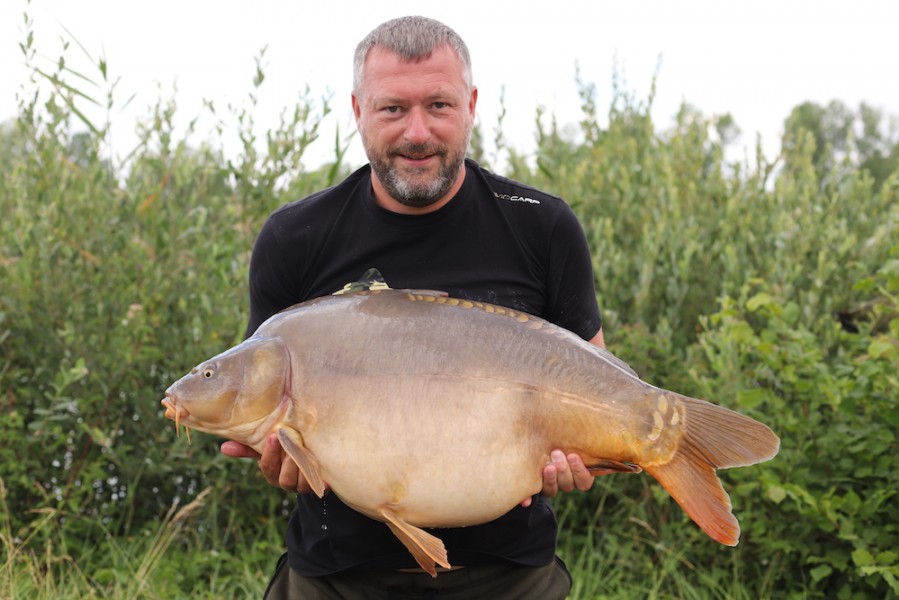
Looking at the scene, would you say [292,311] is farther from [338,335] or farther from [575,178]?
[575,178]

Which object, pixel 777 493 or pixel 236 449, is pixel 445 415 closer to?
pixel 236 449

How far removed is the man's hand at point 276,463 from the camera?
1993 millimetres

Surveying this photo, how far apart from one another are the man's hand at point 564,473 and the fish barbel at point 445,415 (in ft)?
0.06

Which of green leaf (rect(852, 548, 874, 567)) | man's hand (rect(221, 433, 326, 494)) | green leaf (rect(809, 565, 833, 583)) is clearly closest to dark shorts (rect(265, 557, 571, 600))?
man's hand (rect(221, 433, 326, 494))

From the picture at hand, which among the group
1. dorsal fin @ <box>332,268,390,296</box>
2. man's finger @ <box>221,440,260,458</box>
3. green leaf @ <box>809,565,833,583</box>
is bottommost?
green leaf @ <box>809,565,833,583</box>

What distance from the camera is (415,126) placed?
213 cm

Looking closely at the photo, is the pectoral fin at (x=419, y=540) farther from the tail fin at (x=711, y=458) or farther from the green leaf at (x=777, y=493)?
the green leaf at (x=777, y=493)

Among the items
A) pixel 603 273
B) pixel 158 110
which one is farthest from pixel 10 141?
pixel 603 273

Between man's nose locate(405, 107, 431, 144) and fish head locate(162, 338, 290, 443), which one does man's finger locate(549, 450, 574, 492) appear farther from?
man's nose locate(405, 107, 431, 144)

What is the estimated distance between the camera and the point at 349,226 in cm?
224

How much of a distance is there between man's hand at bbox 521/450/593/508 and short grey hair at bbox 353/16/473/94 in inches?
33.5

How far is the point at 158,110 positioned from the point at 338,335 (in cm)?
299

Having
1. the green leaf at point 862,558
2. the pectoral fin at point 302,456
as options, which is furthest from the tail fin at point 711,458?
the green leaf at point 862,558

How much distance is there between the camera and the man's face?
214 cm
